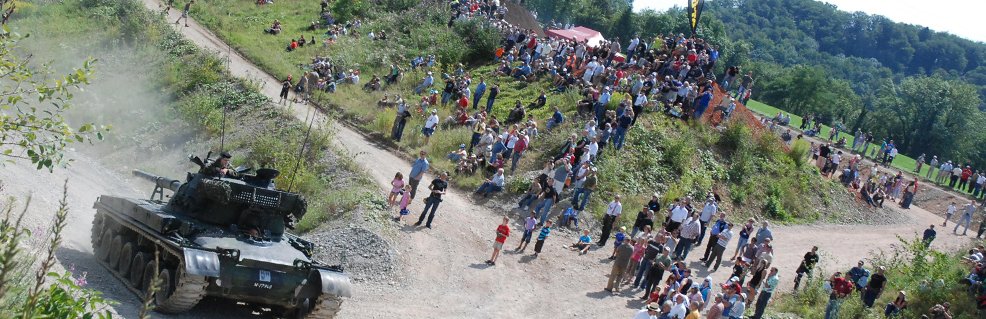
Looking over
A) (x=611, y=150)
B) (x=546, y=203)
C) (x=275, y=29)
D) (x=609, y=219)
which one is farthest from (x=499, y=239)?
(x=275, y=29)

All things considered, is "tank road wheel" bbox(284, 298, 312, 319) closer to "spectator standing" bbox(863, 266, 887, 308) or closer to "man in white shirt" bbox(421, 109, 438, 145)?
"spectator standing" bbox(863, 266, 887, 308)

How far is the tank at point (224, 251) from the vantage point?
49.5ft

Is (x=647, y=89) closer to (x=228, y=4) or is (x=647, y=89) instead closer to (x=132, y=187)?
(x=132, y=187)

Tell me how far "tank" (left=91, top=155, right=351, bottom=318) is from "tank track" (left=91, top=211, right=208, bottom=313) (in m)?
0.02

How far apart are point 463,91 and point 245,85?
8.22 metres

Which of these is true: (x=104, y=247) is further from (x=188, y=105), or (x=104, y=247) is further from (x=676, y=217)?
(x=188, y=105)

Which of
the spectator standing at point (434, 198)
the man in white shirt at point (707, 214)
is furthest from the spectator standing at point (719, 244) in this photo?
the spectator standing at point (434, 198)

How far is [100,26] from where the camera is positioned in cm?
4347

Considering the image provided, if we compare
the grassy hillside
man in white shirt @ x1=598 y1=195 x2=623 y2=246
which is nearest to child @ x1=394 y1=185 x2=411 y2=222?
the grassy hillside

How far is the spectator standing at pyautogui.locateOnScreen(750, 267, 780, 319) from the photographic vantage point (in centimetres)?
2120

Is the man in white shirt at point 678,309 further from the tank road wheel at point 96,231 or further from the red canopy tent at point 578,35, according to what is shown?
the red canopy tent at point 578,35

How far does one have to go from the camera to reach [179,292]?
1474 cm

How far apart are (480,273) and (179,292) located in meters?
8.63

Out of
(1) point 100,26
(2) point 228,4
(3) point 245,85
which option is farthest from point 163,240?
(2) point 228,4
